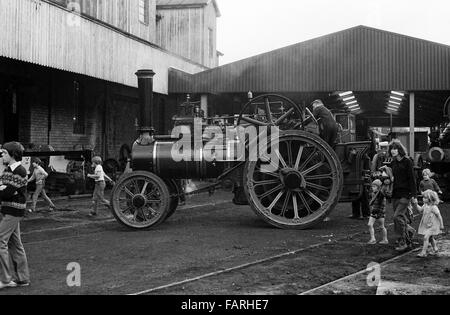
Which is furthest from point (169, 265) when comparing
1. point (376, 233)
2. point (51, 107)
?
point (51, 107)

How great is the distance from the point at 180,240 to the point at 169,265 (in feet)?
5.50

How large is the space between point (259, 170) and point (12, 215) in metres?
4.37

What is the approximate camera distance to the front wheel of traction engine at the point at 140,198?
8672 millimetres

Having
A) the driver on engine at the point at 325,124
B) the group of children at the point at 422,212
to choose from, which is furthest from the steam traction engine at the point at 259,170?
the group of children at the point at 422,212

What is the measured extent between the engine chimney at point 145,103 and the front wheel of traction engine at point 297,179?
71.5 inches

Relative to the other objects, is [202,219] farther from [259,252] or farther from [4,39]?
[4,39]

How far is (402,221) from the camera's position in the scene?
733 cm

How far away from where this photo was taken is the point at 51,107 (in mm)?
16047

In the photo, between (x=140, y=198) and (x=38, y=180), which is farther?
(x=38, y=180)

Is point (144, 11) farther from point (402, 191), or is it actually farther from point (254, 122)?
point (402, 191)

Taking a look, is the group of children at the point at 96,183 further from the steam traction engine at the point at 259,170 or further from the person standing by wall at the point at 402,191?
the person standing by wall at the point at 402,191

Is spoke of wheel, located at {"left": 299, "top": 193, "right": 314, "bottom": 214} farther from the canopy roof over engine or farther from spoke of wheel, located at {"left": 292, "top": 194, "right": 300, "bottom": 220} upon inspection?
the canopy roof over engine

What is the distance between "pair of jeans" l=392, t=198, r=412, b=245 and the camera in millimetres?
7289

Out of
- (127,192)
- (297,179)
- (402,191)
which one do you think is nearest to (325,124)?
(297,179)
